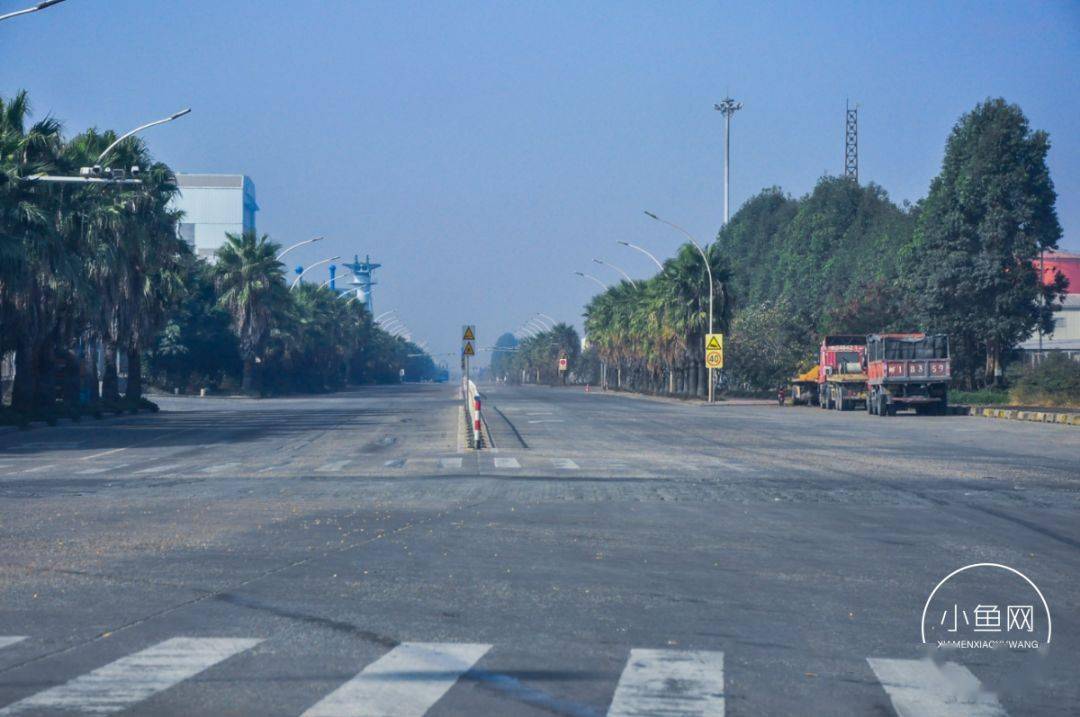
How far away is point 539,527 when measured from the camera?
13.4 m

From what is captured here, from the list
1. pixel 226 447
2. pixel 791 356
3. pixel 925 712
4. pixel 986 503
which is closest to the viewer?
pixel 925 712

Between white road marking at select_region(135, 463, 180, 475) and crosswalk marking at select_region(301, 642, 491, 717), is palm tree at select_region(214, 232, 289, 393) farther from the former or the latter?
crosswalk marking at select_region(301, 642, 491, 717)

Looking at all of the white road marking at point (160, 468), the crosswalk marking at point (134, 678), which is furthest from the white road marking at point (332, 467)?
the crosswalk marking at point (134, 678)

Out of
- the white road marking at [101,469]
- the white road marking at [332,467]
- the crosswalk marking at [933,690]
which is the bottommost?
the white road marking at [101,469]

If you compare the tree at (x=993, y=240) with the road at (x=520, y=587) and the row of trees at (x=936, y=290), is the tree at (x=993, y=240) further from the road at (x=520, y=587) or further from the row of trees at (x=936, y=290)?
the road at (x=520, y=587)

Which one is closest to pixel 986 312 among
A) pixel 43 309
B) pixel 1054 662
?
pixel 43 309

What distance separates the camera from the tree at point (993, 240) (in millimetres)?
67188

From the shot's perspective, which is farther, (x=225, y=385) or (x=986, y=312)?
(x=225, y=385)

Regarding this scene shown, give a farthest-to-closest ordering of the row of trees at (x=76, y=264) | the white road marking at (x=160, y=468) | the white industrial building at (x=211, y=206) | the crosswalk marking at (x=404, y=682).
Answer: the white industrial building at (x=211, y=206) < the row of trees at (x=76, y=264) < the white road marking at (x=160, y=468) < the crosswalk marking at (x=404, y=682)

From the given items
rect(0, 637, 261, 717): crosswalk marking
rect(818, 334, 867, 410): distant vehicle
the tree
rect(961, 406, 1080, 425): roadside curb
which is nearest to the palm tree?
rect(818, 334, 867, 410): distant vehicle

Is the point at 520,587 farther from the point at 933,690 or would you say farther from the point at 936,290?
the point at 936,290

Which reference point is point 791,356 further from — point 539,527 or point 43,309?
point 539,527

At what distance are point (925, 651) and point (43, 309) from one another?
35.6 m

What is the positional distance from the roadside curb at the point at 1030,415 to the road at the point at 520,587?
842 inches
